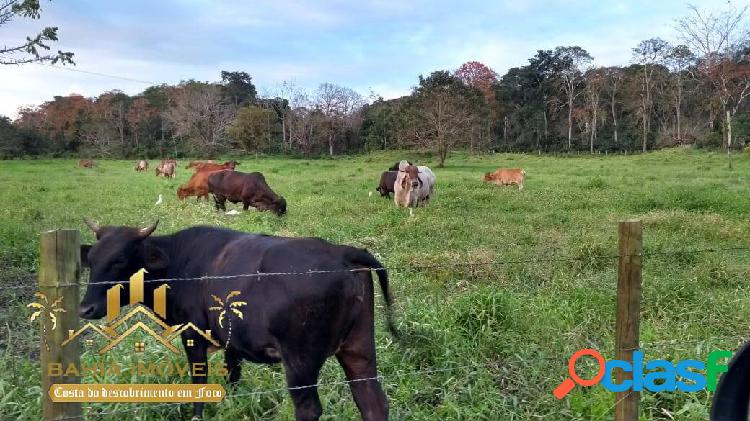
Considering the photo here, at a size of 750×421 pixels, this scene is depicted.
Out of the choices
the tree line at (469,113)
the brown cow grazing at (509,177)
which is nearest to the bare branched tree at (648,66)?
the tree line at (469,113)

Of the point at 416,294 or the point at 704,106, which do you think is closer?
the point at 416,294

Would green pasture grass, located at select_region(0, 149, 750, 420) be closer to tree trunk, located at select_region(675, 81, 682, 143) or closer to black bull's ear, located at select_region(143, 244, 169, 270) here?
black bull's ear, located at select_region(143, 244, 169, 270)

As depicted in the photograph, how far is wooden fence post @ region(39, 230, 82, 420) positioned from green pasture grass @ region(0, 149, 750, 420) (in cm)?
85

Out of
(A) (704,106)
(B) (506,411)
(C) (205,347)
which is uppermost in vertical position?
(A) (704,106)

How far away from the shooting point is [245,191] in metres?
14.2

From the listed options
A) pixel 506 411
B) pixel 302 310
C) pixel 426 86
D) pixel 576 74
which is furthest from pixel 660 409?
pixel 576 74

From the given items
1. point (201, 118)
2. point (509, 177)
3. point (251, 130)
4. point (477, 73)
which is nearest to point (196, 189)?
point (509, 177)

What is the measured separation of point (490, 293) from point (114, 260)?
3.06 meters

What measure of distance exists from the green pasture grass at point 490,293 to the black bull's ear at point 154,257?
0.70 meters

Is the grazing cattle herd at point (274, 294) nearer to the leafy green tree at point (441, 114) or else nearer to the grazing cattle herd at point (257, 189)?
the grazing cattle herd at point (257, 189)

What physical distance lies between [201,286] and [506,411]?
2.02m

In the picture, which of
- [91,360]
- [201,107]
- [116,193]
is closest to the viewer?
[91,360]

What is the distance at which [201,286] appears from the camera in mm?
3414

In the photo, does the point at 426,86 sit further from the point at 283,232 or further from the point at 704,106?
the point at 283,232
